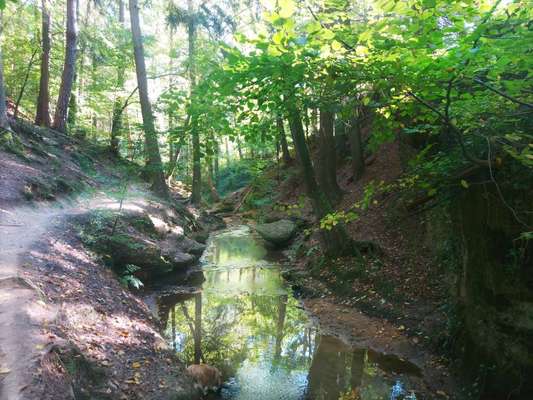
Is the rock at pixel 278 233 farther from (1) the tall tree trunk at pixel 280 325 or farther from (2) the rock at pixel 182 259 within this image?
(1) the tall tree trunk at pixel 280 325

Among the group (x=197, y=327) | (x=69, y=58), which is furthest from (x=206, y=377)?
(x=69, y=58)

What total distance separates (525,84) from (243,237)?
44.2 ft

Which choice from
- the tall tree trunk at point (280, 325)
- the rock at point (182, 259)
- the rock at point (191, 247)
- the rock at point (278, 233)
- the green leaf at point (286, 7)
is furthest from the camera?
the rock at point (278, 233)

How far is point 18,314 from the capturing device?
417 centimetres

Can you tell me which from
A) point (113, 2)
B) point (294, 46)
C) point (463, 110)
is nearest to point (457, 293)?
point (463, 110)

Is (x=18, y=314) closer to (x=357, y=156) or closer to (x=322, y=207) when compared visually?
(x=322, y=207)

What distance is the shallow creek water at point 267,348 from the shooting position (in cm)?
534

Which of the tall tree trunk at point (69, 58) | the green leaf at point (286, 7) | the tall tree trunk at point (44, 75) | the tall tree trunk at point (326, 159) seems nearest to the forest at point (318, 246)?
the green leaf at point (286, 7)

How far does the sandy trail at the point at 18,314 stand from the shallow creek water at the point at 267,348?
244 cm

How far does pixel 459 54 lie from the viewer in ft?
9.25

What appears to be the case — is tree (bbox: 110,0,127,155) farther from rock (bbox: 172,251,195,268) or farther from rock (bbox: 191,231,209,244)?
rock (bbox: 172,251,195,268)

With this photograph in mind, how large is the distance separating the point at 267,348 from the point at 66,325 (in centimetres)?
333

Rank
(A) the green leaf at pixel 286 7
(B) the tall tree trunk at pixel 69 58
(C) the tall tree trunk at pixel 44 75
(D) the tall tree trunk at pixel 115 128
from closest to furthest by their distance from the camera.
Answer: (A) the green leaf at pixel 286 7
(B) the tall tree trunk at pixel 69 58
(C) the tall tree trunk at pixel 44 75
(D) the tall tree trunk at pixel 115 128

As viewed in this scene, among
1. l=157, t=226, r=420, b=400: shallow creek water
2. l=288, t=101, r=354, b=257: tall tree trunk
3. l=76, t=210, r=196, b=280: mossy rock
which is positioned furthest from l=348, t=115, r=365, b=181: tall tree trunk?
l=76, t=210, r=196, b=280: mossy rock
